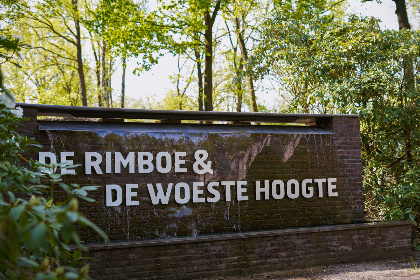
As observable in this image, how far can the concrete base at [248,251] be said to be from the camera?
5.36 m

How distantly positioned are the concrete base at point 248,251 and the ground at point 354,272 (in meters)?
0.10

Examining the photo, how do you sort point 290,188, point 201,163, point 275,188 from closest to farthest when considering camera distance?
point 201,163, point 275,188, point 290,188

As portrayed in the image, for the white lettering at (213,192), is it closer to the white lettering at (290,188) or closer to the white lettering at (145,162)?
the white lettering at (145,162)

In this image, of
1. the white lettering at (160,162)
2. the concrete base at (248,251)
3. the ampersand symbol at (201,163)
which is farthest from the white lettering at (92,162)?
the ampersand symbol at (201,163)

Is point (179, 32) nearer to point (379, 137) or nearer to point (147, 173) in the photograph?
point (379, 137)

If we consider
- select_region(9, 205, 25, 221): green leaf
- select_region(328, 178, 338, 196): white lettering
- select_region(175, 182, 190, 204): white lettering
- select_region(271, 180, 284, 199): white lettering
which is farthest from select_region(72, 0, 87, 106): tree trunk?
select_region(9, 205, 25, 221): green leaf

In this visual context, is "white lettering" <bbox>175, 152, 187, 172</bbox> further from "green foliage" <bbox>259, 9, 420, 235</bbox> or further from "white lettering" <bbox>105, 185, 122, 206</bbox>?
"green foliage" <bbox>259, 9, 420, 235</bbox>

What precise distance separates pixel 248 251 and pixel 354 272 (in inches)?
59.8

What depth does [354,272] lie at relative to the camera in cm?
604

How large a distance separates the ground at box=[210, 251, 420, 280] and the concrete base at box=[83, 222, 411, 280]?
10 cm

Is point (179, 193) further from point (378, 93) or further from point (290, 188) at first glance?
point (378, 93)

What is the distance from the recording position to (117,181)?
5.90 meters

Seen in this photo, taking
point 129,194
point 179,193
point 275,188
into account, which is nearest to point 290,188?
point 275,188

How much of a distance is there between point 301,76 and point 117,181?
563 cm
